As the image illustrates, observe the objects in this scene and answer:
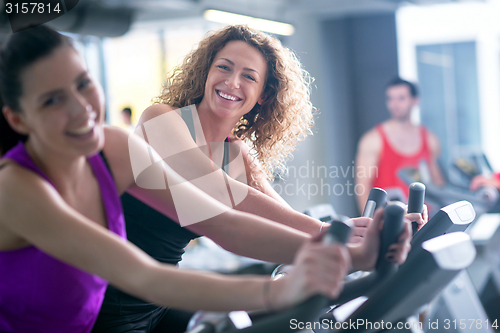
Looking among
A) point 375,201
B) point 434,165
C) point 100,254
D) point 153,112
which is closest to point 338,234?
point 100,254

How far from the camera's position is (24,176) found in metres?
0.69

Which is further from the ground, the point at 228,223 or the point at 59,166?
the point at 59,166

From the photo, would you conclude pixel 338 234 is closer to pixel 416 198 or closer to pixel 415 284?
pixel 415 284

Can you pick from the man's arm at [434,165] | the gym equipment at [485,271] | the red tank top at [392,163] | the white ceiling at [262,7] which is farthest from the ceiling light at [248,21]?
the gym equipment at [485,271]

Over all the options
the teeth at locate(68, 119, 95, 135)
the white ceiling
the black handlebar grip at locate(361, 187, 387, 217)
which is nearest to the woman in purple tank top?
the teeth at locate(68, 119, 95, 135)

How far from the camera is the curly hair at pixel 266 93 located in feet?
5.19

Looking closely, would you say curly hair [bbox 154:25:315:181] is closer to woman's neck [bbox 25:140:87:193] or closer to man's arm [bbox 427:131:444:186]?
woman's neck [bbox 25:140:87:193]

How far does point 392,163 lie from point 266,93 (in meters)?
2.10

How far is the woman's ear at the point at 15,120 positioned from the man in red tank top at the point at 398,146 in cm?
309

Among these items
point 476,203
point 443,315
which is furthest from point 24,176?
point 476,203

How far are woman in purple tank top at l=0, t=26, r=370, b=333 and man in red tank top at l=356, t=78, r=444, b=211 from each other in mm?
2964

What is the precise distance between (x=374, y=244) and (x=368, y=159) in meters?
2.91

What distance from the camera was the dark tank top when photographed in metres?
1.10

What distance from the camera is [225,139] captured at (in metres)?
1.57
